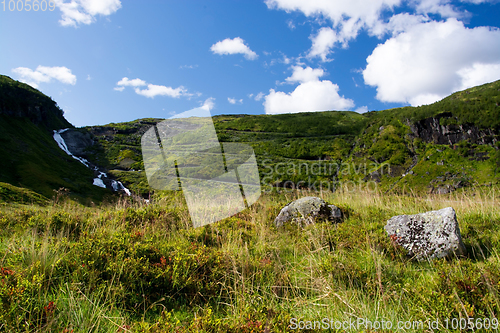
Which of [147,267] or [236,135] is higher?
[236,135]

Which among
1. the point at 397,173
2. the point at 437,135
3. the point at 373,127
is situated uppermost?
the point at 373,127

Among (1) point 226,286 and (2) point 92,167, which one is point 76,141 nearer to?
(2) point 92,167

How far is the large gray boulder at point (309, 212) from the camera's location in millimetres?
6418

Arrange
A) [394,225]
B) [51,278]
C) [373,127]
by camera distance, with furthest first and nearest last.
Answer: [373,127], [394,225], [51,278]

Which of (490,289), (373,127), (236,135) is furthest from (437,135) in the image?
(490,289)

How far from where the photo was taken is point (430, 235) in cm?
431

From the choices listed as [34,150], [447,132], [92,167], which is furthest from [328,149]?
[34,150]

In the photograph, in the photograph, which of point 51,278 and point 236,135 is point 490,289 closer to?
point 51,278

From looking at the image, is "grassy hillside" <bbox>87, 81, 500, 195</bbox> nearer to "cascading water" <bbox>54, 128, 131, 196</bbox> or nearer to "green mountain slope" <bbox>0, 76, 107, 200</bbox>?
"cascading water" <bbox>54, 128, 131, 196</bbox>

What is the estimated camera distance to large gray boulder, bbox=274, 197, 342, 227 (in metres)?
6.42

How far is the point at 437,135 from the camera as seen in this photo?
64.8m

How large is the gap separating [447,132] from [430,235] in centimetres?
7655

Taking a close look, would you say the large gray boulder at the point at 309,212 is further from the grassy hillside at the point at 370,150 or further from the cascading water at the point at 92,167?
the cascading water at the point at 92,167

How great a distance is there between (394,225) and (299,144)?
303ft
